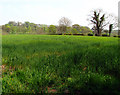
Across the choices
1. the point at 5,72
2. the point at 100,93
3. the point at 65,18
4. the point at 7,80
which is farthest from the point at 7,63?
the point at 65,18

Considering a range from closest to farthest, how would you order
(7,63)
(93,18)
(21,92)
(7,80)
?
(21,92)
(7,80)
(7,63)
(93,18)

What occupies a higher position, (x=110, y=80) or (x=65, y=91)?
(x=110, y=80)

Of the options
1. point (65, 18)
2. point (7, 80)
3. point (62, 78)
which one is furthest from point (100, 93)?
point (65, 18)

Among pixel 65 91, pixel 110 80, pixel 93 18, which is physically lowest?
pixel 65 91

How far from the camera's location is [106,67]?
3.19 meters

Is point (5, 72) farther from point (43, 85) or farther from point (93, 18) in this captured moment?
point (93, 18)

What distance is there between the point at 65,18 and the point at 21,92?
185 ft

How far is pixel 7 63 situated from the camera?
147 inches

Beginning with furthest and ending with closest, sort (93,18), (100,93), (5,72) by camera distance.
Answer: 1. (93,18)
2. (5,72)
3. (100,93)

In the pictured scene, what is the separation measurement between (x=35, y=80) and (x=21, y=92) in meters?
0.42

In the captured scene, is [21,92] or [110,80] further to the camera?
[110,80]

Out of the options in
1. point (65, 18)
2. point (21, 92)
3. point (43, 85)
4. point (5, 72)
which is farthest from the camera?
point (65, 18)

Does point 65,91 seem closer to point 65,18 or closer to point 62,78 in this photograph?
point 62,78

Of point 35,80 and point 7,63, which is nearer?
point 35,80
